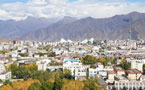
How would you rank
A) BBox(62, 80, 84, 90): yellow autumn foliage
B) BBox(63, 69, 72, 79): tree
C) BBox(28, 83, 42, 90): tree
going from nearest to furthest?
BBox(62, 80, 84, 90): yellow autumn foliage < BBox(28, 83, 42, 90): tree < BBox(63, 69, 72, 79): tree

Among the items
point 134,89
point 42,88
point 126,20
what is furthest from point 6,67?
point 126,20

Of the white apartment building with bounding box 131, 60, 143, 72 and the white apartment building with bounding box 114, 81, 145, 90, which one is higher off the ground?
the white apartment building with bounding box 131, 60, 143, 72

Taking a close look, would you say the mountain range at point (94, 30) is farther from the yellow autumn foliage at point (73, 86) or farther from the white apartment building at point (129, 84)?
the yellow autumn foliage at point (73, 86)

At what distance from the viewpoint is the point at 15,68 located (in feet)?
52.0

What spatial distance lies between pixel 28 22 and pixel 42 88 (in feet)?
442

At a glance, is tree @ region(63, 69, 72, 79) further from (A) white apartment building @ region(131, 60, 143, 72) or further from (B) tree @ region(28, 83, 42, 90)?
(A) white apartment building @ region(131, 60, 143, 72)

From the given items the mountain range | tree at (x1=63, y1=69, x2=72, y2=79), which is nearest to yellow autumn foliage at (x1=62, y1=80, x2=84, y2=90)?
tree at (x1=63, y1=69, x2=72, y2=79)

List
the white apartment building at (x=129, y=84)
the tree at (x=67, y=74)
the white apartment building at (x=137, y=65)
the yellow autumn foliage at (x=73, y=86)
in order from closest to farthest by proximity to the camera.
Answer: the yellow autumn foliage at (x=73, y=86) → the white apartment building at (x=129, y=84) → the tree at (x=67, y=74) → the white apartment building at (x=137, y=65)

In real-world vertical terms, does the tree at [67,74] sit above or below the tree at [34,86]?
below

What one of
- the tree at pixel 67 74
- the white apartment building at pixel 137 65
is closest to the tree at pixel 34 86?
the tree at pixel 67 74

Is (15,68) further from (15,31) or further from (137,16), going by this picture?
(15,31)

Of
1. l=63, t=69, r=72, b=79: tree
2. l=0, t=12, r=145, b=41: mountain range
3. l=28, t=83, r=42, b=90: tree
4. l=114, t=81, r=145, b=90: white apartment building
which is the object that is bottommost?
l=114, t=81, r=145, b=90: white apartment building

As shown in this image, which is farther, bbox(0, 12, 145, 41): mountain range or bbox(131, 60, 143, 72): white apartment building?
bbox(0, 12, 145, 41): mountain range

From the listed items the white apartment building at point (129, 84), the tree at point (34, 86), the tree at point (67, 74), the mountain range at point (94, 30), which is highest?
the mountain range at point (94, 30)
